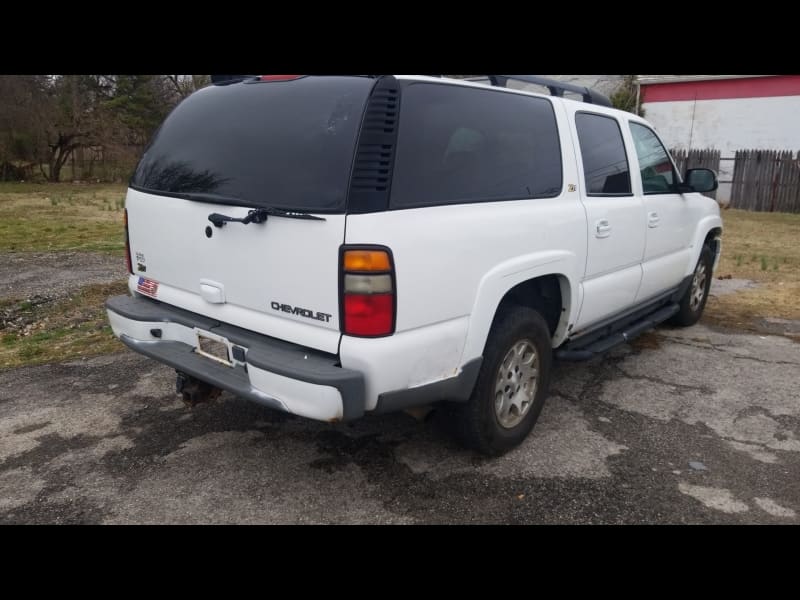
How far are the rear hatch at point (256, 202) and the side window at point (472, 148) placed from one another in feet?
0.84

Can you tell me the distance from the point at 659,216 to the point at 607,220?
3.27 ft

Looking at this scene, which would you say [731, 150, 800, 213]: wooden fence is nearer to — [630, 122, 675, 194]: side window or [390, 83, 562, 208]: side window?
[630, 122, 675, 194]: side window

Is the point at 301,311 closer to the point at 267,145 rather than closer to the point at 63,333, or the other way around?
the point at 267,145

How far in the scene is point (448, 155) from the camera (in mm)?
2988

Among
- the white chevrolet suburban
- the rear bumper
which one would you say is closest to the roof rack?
the white chevrolet suburban

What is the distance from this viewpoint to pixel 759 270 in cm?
895

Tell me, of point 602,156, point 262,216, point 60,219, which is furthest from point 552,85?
point 60,219

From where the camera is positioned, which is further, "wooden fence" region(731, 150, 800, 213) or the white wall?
the white wall

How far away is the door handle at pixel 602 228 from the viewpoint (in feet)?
13.0

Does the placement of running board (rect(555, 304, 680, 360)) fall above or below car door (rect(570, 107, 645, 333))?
below

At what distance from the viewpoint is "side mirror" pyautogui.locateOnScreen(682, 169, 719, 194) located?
5.21 meters

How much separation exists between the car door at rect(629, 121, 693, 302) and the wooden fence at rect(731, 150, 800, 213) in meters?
14.5

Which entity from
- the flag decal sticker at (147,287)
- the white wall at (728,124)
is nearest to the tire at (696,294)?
the flag decal sticker at (147,287)

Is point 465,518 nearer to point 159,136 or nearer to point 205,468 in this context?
point 205,468
